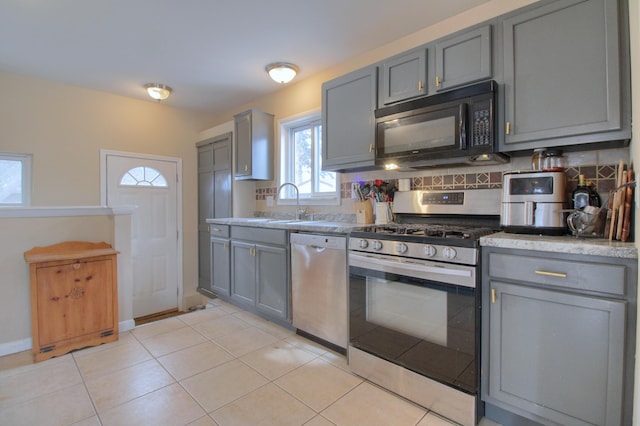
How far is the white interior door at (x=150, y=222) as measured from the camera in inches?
150

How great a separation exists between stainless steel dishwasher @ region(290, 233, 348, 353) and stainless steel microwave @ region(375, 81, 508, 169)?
2.48ft

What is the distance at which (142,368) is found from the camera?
2.11 meters

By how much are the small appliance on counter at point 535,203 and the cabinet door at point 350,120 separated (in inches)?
39.1

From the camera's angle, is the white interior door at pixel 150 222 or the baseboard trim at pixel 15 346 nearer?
the baseboard trim at pixel 15 346

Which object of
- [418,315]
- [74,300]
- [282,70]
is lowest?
[74,300]

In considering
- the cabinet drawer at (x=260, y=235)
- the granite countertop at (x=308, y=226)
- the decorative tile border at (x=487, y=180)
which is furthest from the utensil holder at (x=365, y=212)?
the cabinet drawer at (x=260, y=235)

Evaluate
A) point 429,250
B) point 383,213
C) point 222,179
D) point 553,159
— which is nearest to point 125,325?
→ point 222,179

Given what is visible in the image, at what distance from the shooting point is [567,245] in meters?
1.31

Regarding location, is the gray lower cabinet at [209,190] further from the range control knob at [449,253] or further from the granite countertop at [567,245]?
the granite countertop at [567,245]

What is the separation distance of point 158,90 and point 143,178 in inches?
45.7

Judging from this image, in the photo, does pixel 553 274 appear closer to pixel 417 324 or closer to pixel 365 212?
pixel 417 324

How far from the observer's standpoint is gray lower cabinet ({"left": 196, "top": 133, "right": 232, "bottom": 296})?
392cm

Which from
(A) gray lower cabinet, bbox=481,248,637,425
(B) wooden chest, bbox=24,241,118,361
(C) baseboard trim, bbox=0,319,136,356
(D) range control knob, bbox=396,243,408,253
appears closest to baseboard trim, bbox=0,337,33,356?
(C) baseboard trim, bbox=0,319,136,356

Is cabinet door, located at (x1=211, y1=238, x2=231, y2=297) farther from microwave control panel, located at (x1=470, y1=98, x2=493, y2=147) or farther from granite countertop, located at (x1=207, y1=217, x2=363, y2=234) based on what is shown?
microwave control panel, located at (x1=470, y1=98, x2=493, y2=147)
